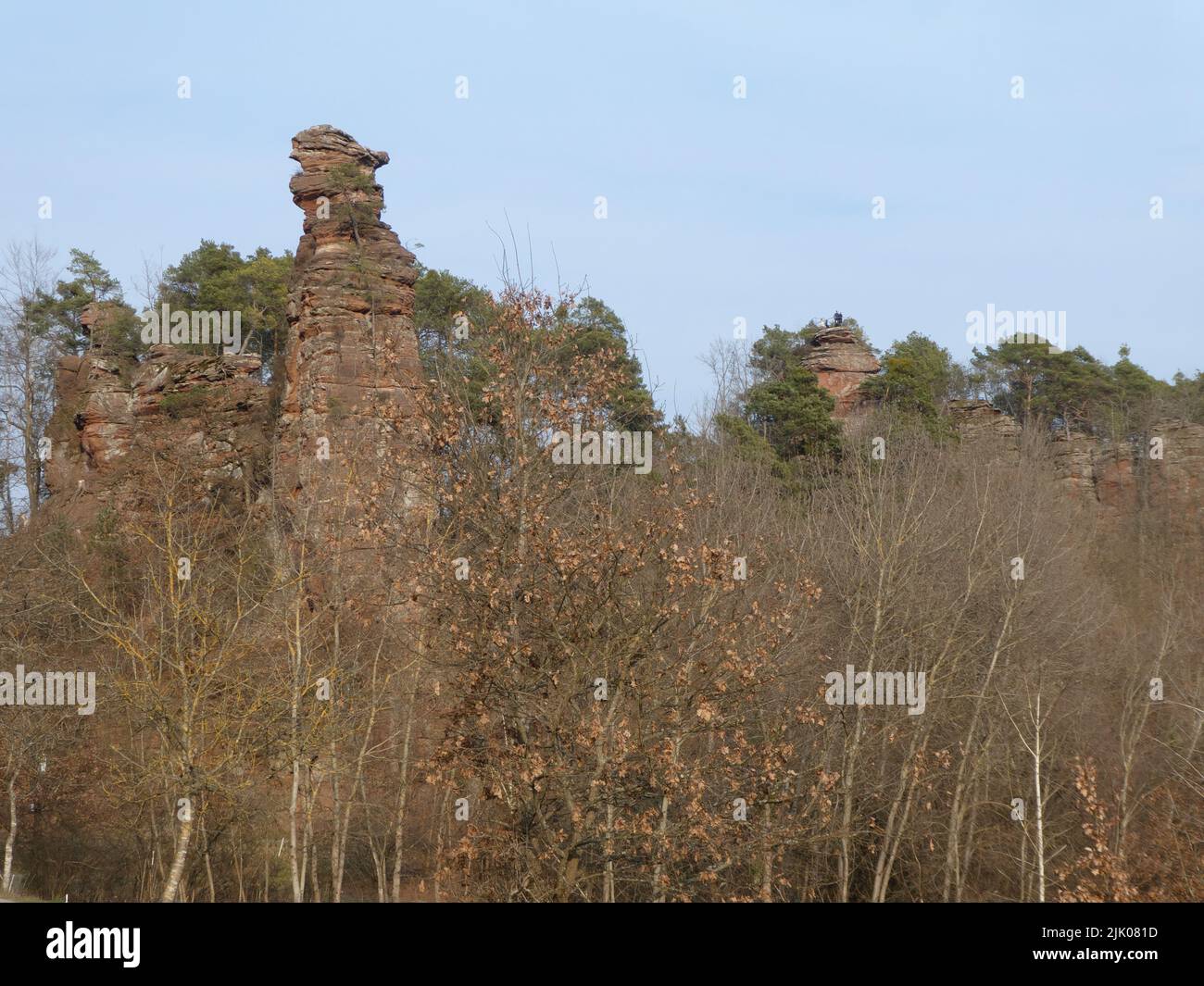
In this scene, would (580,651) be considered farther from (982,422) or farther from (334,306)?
(982,422)

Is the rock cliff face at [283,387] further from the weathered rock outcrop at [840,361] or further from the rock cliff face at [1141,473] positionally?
the rock cliff face at [1141,473]

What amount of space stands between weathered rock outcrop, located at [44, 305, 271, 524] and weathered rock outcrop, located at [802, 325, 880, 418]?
29275 millimetres

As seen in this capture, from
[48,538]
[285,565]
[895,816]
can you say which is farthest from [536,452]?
[48,538]

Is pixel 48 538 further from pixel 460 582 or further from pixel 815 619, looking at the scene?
pixel 460 582

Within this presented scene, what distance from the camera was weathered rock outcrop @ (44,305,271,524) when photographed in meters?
41.3

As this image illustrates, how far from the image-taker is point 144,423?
4319 centimetres

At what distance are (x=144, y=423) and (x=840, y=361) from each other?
113 feet

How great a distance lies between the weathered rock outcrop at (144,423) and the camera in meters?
41.3

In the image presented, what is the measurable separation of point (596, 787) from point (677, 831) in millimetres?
1204

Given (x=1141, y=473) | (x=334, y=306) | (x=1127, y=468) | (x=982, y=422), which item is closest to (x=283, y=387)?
(x=334, y=306)

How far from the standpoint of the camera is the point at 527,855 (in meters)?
13.2

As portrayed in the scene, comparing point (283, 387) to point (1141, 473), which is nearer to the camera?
point (283, 387)

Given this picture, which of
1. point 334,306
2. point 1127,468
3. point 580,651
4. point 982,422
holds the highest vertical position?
point 334,306

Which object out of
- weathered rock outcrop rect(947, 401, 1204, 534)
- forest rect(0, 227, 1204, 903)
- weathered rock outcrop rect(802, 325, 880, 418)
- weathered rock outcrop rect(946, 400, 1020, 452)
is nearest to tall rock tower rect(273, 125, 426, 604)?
forest rect(0, 227, 1204, 903)
